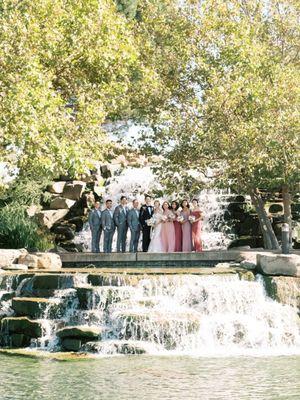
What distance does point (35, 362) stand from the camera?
16094mm

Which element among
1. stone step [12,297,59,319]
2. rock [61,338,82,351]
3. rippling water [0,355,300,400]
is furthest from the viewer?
stone step [12,297,59,319]

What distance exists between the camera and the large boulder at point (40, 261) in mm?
24312

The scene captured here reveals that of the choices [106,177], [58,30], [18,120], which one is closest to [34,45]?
[58,30]

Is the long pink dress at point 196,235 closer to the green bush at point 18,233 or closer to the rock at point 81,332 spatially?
the green bush at point 18,233

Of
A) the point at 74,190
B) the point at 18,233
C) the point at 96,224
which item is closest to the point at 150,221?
the point at 96,224

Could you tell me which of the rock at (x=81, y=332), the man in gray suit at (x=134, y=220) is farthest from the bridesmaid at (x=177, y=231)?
the rock at (x=81, y=332)

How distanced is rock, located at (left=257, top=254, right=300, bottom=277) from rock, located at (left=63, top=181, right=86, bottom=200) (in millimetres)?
16511

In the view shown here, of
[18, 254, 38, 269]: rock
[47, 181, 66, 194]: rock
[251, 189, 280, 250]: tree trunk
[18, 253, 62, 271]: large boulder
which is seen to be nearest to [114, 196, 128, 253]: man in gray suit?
[18, 253, 62, 271]: large boulder

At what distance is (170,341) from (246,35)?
14.3 metres

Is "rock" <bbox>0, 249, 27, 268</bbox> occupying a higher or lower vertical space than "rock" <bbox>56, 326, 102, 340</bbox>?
higher

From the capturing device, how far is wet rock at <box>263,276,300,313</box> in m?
20.5

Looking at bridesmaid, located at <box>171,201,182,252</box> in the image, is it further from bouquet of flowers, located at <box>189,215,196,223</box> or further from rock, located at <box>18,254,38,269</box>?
rock, located at <box>18,254,38,269</box>

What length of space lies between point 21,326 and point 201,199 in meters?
16.4

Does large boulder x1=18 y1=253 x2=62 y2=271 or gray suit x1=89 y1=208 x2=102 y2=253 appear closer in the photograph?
large boulder x1=18 y1=253 x2=62 y2=271
